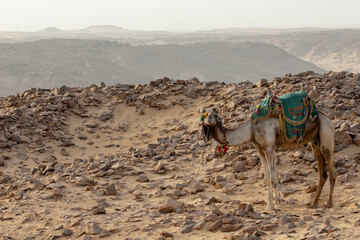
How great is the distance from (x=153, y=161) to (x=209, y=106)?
12.1 feet

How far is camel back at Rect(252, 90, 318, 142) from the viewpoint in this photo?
7.36 metres

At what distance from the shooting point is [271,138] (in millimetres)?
7309

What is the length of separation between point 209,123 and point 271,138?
1179 millimetres

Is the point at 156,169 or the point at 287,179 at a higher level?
the point at 287,179

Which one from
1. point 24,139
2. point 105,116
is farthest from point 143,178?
point 105,116

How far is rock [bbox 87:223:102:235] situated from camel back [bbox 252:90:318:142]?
302 centimetres

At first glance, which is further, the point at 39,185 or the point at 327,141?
the point at 39,185

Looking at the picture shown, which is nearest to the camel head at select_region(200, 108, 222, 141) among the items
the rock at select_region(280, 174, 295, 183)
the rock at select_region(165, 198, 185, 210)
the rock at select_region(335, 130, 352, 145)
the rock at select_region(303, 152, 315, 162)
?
the rock at select_region(165, 198, 185, 210)

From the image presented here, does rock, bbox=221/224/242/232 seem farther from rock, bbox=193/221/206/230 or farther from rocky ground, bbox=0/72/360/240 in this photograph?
rock, bbox=193/221/206/230

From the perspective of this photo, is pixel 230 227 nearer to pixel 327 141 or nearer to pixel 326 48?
pixel 327 141

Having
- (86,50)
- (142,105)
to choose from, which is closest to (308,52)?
(86,50)

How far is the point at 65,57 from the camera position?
4997 cm

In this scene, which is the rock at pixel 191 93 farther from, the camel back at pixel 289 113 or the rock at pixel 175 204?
the rock at pixel 175 204

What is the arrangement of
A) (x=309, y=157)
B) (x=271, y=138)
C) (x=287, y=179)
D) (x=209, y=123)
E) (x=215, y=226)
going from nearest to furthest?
(x=215, y=226)
(x=209, y=123)
(x=271, y=138)
(x=287, y=179)
(x=309, y=157)
